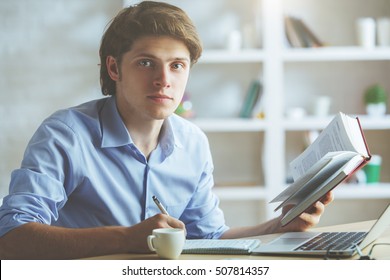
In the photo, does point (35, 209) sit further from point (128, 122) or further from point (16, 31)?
point (16, 31)

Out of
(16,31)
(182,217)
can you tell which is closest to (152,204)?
(182,217)

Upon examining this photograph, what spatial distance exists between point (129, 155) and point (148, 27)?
326mm

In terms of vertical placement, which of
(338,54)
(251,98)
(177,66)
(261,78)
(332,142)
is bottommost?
(332,142)

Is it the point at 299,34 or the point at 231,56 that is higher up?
the point at 299,34

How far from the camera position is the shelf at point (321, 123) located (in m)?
3.53

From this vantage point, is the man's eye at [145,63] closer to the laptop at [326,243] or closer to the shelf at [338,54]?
the laptop at [326,243]

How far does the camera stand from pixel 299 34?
11.7ft

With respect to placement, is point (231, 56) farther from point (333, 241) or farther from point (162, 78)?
point (333, 241)

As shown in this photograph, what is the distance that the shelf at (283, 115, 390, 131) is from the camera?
11.6ft

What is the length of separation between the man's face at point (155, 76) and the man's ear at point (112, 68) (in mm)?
80

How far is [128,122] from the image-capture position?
1641 millimetres

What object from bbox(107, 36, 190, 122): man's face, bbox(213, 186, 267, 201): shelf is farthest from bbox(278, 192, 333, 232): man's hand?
bbox(213, 186, 267, 201): shelf

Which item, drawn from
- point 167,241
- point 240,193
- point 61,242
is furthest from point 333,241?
point 240,193

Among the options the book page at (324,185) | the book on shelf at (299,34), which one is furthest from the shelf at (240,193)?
the book page at (324,185)
